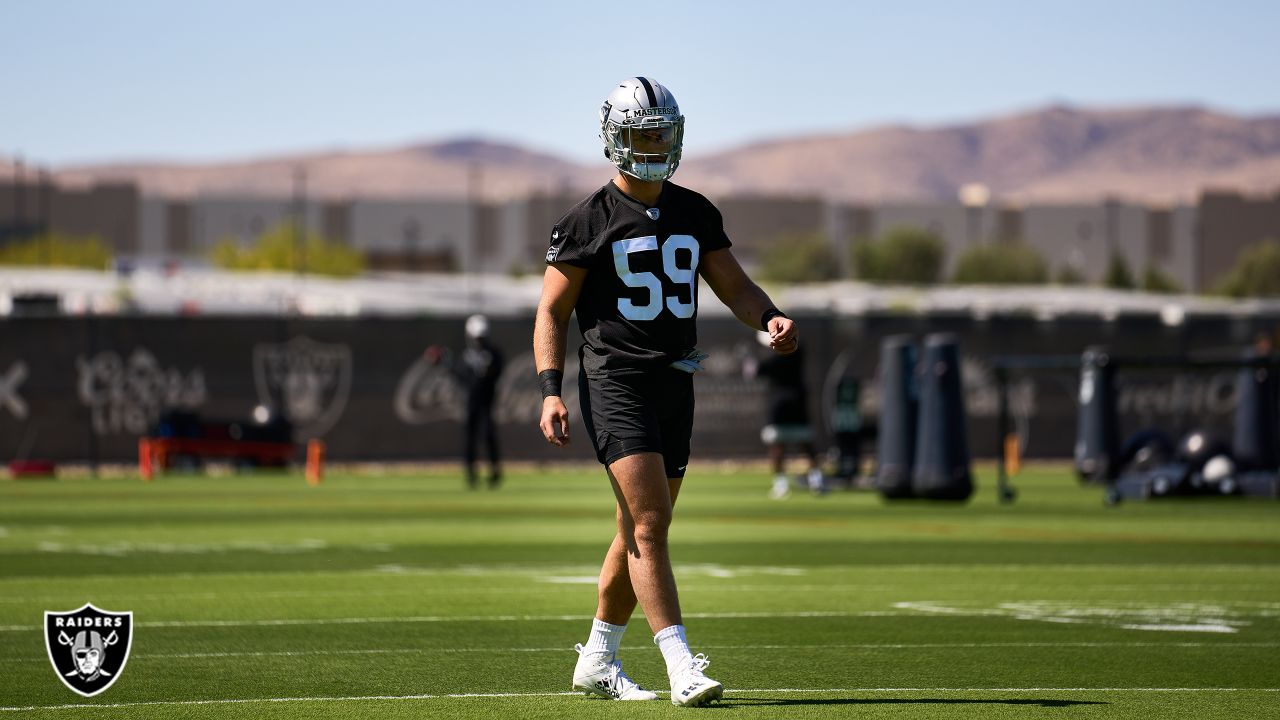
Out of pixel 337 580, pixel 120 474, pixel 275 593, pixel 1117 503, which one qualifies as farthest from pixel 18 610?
pixel 120 474

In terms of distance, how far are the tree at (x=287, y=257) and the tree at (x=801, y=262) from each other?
31.9m

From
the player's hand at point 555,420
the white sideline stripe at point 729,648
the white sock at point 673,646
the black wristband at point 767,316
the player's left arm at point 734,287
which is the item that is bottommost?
the white sideline stripe at point 729,648

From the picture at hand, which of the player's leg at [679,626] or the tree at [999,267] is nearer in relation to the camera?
the player's leg at [679,626]

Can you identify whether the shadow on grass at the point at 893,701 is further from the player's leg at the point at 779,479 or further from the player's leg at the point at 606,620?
the player's leg at the point at 779,479

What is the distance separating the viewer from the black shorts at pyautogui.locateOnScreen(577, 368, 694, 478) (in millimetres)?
7645

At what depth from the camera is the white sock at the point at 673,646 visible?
754 cm

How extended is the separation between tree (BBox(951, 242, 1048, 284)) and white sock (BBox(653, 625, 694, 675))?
485ft

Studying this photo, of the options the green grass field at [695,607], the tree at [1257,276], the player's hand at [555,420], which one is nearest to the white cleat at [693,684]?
the green grass field at [695,607]

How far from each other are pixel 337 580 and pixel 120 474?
18.6 metres

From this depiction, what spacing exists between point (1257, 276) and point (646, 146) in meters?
139

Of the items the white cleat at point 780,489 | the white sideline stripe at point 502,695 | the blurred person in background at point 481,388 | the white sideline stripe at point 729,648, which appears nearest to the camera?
the white sideline stripe at point 502,695

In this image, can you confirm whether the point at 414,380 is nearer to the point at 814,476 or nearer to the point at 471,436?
the point at 471,436

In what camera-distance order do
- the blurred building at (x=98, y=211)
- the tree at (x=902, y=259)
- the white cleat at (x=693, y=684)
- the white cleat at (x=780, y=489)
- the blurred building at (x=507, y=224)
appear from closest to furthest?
the white cleat at (x=693, y=684) → the white cleat at (x=780, y=489) → the tree at (x=902, y=259) → the blurred building at (x=507, y=224) → the blurred building at (x=98, y=211)

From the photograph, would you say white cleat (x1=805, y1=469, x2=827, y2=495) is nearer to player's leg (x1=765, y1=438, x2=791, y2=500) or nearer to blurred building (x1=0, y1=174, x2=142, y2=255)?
player's leg (x1=765, y1=438, x2=791, y2=500)
